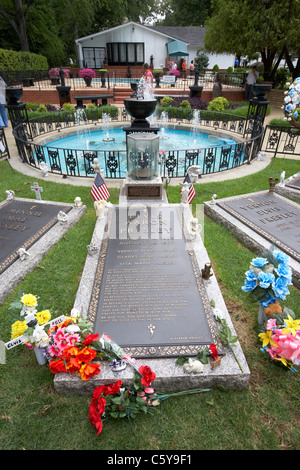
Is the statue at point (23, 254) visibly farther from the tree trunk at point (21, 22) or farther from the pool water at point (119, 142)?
the tree trunk at point (21, 22)

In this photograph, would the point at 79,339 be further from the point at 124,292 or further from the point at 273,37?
the point at 273,37

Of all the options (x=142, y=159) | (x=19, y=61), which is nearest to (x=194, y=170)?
(x=142, y=159)

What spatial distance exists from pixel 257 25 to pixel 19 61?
21.4 meters

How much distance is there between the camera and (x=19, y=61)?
86.7 feet

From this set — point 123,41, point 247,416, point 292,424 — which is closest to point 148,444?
point 247,416

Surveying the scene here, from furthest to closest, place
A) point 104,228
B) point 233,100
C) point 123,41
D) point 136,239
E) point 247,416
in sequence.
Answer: point 123,41 → point 233,100 → point 104,228 → point 136,239 → point 247,416

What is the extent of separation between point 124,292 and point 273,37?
74.0ft

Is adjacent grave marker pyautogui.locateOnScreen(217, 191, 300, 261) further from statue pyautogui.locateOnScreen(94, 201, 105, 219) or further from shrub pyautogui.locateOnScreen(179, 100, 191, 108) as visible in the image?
shrub pyautogui.locateOnScreen(179, 100, 191, 108)

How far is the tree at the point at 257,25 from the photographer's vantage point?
18.5 metres

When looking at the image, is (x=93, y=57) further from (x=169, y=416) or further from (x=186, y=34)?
(x=169, y=416)

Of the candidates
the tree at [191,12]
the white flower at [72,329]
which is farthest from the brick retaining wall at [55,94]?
the tree at [191,12]

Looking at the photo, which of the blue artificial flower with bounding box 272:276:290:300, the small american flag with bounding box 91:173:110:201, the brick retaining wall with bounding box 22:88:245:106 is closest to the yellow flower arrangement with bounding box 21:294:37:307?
the blue artificial flower with bounding box 272:276:290:300

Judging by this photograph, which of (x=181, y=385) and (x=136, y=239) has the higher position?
(x=136, y=239)

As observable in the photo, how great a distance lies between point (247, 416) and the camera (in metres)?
3.21
